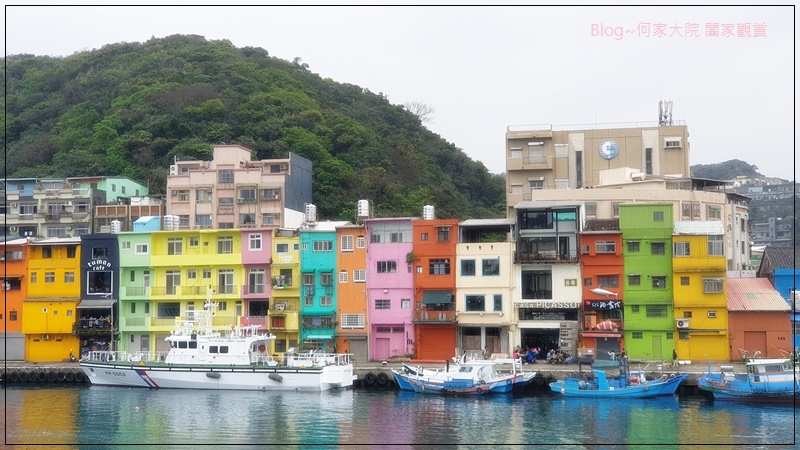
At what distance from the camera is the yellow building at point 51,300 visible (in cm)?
5700

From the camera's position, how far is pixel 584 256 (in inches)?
2063

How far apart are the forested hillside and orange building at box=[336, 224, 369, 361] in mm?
16658

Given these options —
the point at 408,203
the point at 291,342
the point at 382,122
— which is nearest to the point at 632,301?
the point at 291,342

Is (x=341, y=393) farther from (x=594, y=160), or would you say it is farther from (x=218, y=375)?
(x=594, y=160)

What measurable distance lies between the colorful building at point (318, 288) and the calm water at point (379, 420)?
8.19 meters

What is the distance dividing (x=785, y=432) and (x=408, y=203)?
42.7 metres

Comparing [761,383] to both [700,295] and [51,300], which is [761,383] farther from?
[51,300]

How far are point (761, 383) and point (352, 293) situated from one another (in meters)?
23.6

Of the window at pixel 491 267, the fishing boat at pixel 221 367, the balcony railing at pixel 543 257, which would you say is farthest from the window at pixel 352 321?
the balcony railing at pixel 543 257

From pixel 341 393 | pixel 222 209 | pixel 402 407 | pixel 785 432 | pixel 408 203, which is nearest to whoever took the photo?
pixel 785 432

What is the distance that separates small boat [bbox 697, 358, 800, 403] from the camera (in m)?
41.6

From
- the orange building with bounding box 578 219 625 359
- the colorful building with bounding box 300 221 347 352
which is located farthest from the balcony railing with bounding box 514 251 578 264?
the colorful building with bounding box 300 221 347 352

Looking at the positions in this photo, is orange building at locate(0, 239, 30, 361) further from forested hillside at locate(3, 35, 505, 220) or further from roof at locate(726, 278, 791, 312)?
roof at locate(726, 278, 791, 312)

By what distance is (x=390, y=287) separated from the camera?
54812 millimetres
